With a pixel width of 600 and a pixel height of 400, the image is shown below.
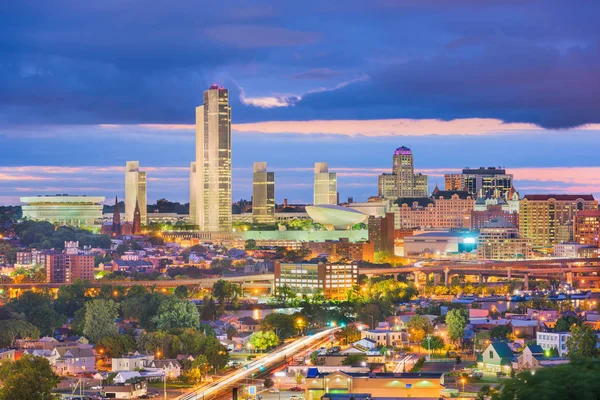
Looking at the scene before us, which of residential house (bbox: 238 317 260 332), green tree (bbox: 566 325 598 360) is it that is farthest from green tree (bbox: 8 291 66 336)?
green tree (bbox: 566 325 598 360)

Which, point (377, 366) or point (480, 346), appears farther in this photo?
point (480, 346)

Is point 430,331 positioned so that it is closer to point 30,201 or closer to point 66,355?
point 66,355

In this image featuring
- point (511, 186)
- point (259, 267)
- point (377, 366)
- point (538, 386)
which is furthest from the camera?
point (511, 186)

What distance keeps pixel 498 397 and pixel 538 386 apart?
104 cm

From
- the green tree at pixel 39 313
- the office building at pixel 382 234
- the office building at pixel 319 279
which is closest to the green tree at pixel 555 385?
the green tree at pixel 39 313

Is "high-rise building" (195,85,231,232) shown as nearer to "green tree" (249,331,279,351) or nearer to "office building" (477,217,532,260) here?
"office building" (477,217,532,260)

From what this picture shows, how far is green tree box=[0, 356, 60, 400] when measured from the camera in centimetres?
3925

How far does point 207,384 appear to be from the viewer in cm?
4606

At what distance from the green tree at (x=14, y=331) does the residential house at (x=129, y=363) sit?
889 centimetres

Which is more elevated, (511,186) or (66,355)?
(511,186)

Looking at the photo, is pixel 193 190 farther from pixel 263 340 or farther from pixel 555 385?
pixel 555 385

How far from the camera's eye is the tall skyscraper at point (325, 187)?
625 ft

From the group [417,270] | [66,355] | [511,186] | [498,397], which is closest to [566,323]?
[66,355]

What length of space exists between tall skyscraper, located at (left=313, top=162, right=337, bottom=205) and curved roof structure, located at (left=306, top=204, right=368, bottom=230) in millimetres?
33181
